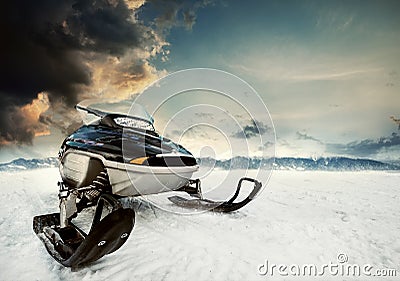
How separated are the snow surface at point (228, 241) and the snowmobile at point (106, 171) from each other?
194mm

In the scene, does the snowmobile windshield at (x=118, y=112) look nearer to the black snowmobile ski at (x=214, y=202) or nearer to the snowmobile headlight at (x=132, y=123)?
the snowmobile headlight at (x=132, y=123)

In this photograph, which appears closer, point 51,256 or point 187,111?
point 51,256

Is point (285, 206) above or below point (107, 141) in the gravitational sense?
below

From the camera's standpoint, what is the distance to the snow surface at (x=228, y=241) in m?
2.07

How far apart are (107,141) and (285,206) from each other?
2.84 meters

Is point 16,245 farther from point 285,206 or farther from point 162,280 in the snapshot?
point 285,206

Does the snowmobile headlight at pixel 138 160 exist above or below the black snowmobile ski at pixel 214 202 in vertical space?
above

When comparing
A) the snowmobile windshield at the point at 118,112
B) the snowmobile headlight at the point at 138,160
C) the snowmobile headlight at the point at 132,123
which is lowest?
the snowmobile headlight at the point at 138,160

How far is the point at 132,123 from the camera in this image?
3553mm

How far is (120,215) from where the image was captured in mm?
1943

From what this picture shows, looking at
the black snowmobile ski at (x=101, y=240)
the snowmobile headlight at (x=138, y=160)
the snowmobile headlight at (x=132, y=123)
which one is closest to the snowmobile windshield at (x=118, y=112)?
the snowmobile headlight at (x=132, y=123)

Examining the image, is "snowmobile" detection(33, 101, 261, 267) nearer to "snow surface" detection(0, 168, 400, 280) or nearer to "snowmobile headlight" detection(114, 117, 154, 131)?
"snowmobile headlight" detection(114, 117, 154, 131)

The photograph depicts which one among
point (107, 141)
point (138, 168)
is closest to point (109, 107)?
point (107, 141)

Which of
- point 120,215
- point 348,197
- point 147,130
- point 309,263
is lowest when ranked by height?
point 309,263
